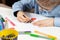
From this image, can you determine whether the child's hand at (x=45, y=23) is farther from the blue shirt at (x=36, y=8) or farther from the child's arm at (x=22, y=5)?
the child's arm at (x=22, y=5)

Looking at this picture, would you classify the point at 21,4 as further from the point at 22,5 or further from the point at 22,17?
the point at 22,17

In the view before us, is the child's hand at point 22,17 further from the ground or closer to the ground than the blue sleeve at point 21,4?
closer to the ground

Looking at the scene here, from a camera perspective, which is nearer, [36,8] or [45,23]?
[45,23]

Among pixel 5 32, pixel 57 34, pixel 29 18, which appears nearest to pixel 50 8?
pixel 29 18

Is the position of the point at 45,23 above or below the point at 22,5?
below

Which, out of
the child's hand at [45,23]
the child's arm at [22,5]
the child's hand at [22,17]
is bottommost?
the child's hand at [45,23]

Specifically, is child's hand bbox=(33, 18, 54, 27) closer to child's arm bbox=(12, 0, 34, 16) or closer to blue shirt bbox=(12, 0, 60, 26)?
blue shirt bbox=(12, 0, 60, 26)

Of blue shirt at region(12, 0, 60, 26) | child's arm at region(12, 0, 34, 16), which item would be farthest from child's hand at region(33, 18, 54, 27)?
child's arm at region(12, 0, 34, 16)

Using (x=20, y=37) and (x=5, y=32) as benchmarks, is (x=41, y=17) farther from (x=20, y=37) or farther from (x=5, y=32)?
(x=5, y=32)

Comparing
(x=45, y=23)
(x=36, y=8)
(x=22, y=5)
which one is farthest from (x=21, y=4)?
(x=45, y=23)

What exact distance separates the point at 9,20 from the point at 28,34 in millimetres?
231

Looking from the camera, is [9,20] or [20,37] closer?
[20,37]

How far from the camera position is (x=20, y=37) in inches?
34.4

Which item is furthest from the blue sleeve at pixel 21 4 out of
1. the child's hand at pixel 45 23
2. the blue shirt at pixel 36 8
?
the child's hand at pixel 45 23
